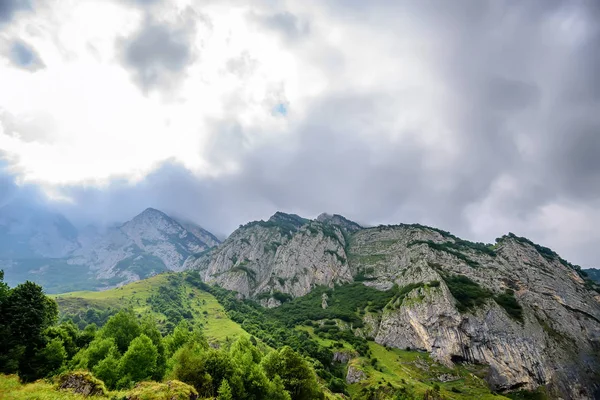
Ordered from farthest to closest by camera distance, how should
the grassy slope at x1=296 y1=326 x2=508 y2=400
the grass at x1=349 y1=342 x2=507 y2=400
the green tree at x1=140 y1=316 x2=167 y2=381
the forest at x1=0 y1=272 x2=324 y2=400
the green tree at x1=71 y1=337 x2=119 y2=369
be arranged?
the grassy slope at x1=296 y1=326 x2=508 y2=400 → the grass at x1=349 y1=342 x2=507 y2=400 → the green tree at x1=71 y1=337 x2=119 y2=369 → the green tree at x1=140 y1=316 x2=167 y2=381 → the forest at x1=0 y1=272 x2=324 y2=400

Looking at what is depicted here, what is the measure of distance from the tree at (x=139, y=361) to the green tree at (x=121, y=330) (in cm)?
1731

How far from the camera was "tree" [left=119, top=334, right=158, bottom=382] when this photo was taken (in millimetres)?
51188

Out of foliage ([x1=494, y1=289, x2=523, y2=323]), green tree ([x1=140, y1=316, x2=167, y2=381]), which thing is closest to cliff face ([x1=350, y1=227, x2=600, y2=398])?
foliage ([x1=494, y1=289, x2=523, y2=323])

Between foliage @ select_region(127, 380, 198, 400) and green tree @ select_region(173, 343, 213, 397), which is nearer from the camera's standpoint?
foliage @ select_region(127, 380, 198, 400)

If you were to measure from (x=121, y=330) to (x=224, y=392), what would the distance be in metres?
39.0

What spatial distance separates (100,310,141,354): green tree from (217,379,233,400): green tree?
35.4 meters

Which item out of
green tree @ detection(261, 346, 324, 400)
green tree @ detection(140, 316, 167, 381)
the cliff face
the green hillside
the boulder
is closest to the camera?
the boulder

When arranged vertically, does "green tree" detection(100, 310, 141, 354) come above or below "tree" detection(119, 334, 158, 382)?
above

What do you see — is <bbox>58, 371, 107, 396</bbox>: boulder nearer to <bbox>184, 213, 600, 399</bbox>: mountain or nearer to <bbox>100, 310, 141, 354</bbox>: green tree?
<bbox>100, 310, 141, 354</bbox>: green tree

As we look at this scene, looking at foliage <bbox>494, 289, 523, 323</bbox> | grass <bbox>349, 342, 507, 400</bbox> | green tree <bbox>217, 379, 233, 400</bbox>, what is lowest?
grass <bbox>349, 342, 507, 400</bbox>

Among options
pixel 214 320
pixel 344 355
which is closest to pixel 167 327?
pixel 214 320

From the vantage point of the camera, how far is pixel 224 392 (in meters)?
44.1

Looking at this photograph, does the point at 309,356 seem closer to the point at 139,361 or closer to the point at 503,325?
the point at 139,361

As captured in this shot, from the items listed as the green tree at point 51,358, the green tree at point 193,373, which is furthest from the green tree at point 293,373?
the green tree at point 51,358
